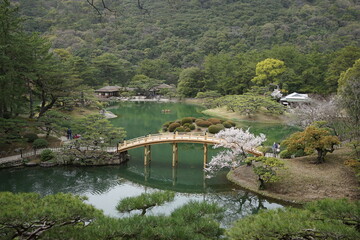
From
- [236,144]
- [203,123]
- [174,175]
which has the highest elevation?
[236,144]

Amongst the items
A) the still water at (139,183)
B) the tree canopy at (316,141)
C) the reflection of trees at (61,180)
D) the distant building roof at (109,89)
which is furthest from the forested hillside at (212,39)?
the reflection of trees at (61,180)

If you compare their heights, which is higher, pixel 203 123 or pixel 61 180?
pixel 203 123

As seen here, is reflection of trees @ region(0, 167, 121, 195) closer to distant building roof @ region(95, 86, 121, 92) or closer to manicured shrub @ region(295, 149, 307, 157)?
manicured shrub @ region(295, 149, 307, 157)

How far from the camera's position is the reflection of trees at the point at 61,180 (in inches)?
648

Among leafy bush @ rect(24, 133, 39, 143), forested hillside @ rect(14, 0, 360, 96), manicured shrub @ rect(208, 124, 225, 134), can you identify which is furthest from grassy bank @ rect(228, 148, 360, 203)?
forested hillside @ rect(14, 0, 360, 96)

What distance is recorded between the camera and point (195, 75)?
183 ft

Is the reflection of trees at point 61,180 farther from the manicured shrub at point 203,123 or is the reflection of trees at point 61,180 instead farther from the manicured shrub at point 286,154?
the manicured shrub at point 203,123

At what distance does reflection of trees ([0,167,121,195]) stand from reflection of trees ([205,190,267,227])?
6054 mm

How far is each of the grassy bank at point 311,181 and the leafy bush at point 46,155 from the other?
1151cm

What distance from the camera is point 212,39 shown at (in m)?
84.3

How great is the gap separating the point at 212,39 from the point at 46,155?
A: 71.3m

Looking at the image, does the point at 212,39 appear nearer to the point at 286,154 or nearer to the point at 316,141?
the point at 286,154

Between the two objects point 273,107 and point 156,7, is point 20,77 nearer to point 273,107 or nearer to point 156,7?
point 273,107

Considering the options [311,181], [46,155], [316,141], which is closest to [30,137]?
[46,155]
